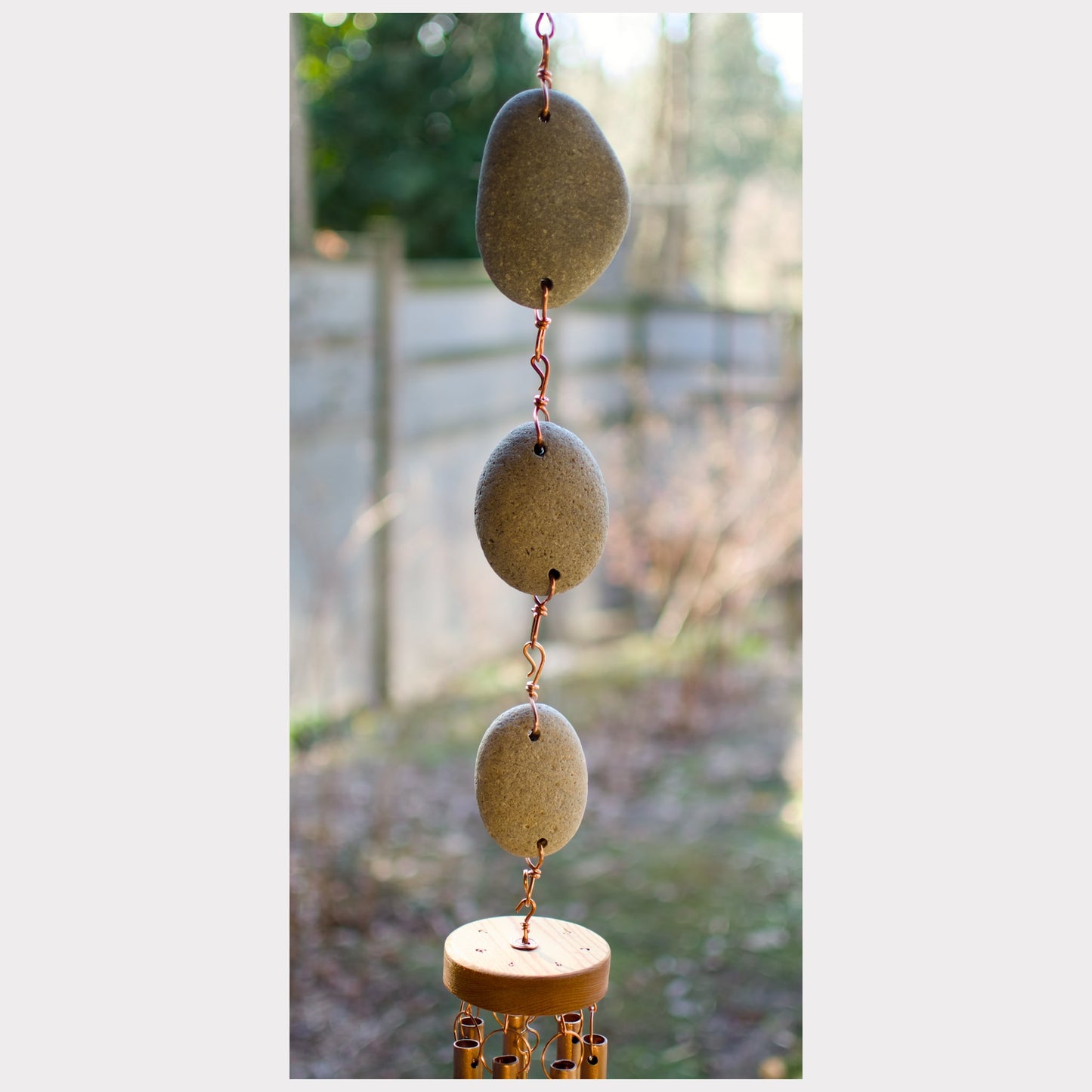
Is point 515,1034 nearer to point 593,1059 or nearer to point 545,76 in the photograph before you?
point 593,1059

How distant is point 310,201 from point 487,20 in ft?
4.32

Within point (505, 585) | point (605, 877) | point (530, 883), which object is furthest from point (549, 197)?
point (505, 585)

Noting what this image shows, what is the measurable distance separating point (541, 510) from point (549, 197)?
307 millimetres

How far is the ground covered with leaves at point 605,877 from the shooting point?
8.34ft

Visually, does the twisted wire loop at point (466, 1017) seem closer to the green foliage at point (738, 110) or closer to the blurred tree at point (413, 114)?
the blurred tree at point (413, 114)

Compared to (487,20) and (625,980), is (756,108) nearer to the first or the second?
(487,20)

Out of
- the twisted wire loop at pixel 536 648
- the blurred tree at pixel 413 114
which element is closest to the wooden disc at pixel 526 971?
the twisted wire loop at pixel 536 648

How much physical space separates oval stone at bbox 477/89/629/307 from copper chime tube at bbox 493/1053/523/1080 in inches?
30.1

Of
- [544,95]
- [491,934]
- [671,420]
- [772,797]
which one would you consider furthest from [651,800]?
[544,95]

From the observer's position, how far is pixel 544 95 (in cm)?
115

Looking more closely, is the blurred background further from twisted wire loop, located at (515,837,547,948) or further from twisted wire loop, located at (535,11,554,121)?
twisted wire loop, located at (535,11,554,121)

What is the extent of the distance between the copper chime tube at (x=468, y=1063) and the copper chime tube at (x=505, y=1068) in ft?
0.07

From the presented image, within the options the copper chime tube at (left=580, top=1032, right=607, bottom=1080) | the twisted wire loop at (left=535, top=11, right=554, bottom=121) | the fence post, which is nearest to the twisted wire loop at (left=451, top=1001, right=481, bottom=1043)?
the copper chime tube at (left=580, top=1032, right=607, bottom=1080)

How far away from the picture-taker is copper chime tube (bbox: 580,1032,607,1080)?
1.22 metres
